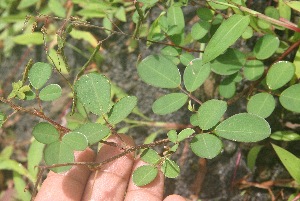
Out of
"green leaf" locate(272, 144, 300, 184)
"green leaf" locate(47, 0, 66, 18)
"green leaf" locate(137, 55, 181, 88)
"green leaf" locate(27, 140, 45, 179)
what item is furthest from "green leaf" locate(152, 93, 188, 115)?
"green leaf" locate(47, 0, 66, 18)

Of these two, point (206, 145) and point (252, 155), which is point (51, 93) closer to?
point (206, 145)

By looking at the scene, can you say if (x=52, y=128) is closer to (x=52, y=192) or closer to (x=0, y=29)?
(x=52, y=192)

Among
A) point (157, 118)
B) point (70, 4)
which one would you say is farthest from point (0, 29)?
point (157, 118)

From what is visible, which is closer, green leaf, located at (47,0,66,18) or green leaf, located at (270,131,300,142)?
green leaf, located at (270,131,300,142)

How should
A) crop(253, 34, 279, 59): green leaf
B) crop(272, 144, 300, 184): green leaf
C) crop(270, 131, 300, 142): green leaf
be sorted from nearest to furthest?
crop(253, 34, 279, 59): green leaf, crop(272, 144, 300, 184): green leaf, crop(270, 131, 300, 142): green leaf

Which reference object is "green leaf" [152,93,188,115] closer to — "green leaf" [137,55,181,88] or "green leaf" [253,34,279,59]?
"green leaf" [137,55,181,88]

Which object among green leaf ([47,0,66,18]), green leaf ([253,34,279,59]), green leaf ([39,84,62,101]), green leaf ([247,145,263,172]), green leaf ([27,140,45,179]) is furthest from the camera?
green leaf ([47,0,66,18])
